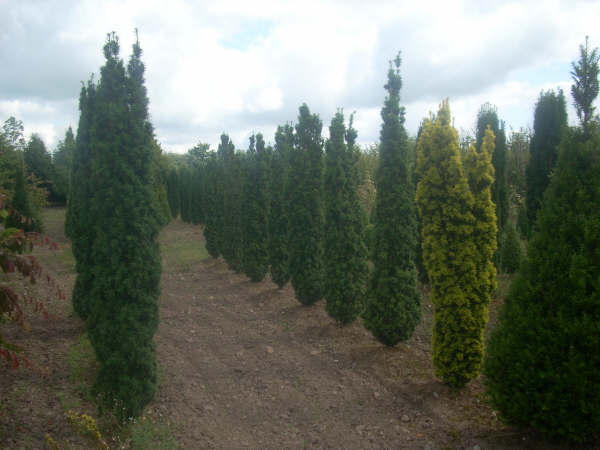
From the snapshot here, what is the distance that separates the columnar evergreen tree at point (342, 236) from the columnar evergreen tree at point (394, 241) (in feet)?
4.76

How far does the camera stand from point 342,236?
9.97 metres

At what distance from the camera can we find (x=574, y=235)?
4652 mm

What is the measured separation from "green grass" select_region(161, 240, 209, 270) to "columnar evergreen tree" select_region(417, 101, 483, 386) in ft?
43.7

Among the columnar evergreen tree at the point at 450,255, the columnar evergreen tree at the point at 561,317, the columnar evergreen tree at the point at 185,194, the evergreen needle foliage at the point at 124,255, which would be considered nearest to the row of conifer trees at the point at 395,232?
the columnar evergreen tree at the point at 450,255

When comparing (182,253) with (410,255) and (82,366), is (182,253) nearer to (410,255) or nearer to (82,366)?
(82,366)

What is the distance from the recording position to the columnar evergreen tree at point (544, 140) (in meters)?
12.1

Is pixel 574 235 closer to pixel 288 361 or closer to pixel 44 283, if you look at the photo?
pixel 288 361

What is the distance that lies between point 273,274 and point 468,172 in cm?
814

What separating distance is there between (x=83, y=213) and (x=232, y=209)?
977cm

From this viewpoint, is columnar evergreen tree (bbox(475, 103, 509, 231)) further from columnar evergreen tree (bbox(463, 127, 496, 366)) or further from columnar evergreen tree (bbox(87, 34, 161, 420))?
columnar evergreen tree (bbox(87, 34, 161, 420))

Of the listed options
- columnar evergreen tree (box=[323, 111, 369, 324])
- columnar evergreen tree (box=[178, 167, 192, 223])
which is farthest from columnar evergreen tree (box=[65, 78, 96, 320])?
columnar evergreen tree (box=[178, 167, 192, 223])

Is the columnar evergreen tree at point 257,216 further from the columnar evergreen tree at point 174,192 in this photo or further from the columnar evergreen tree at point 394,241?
the columnar evergreen tree at point 174,192

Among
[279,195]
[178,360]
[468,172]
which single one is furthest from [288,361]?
[279,195]

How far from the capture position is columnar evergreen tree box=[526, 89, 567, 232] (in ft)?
39.8
